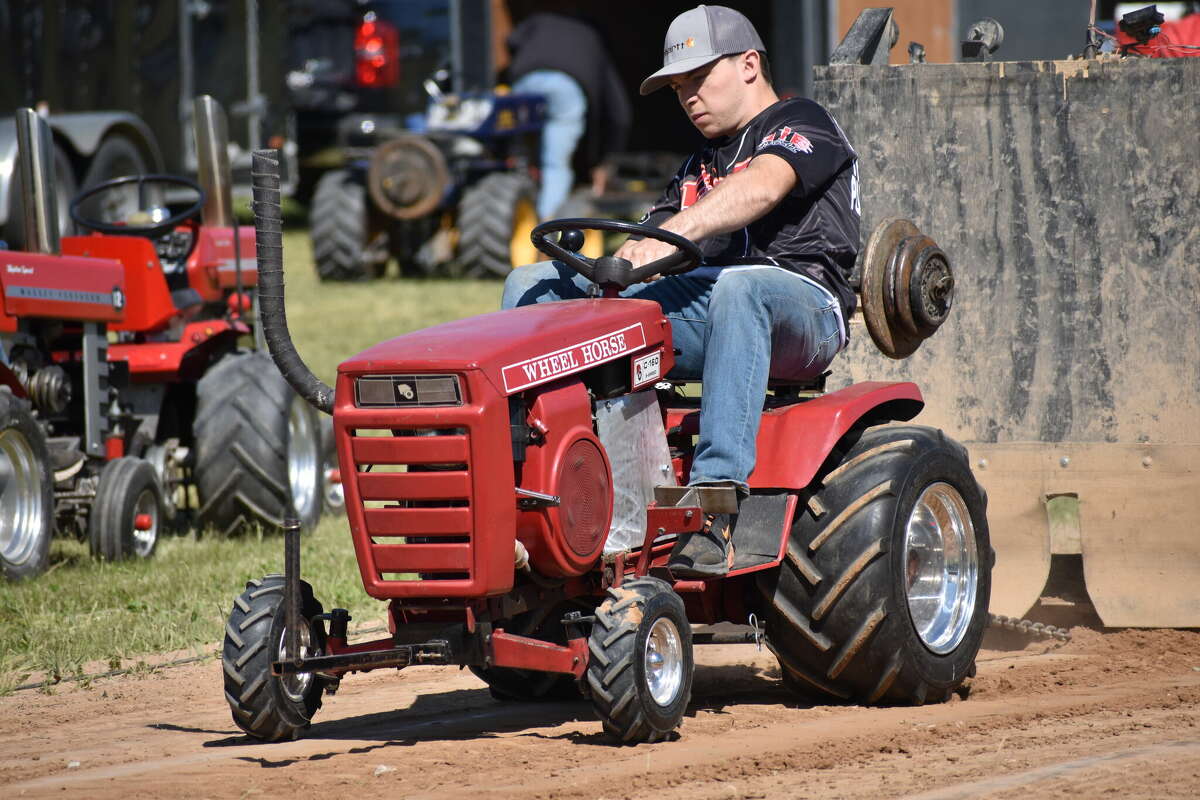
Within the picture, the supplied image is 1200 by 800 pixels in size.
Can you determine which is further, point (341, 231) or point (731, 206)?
point (341, 231)

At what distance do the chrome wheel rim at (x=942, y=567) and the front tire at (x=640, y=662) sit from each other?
3.08ft

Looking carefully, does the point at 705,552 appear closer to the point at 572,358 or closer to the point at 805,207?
the point at 572,358

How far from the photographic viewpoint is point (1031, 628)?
597cm

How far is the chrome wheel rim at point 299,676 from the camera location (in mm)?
4363

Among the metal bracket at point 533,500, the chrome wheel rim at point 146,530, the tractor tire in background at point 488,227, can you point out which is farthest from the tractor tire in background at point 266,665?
the tractor tire in background at point 488,227

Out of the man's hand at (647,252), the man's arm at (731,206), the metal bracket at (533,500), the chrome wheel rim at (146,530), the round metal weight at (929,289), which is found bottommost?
the chrome wheel rim at (146,530)

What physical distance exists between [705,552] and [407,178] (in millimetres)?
11683

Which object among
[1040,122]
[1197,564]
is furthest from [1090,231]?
[1197,564]

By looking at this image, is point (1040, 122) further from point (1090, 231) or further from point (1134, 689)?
point (1134, 689)

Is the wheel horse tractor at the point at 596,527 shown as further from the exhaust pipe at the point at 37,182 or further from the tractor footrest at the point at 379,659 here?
the exhaust pipe at the point at 37,182

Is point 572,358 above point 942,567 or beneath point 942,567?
above

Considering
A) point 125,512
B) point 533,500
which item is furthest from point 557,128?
point 533,500

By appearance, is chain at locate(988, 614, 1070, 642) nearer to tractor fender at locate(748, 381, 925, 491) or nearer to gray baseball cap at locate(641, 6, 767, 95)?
tractor fender at locate(748, 381, 925, 491)

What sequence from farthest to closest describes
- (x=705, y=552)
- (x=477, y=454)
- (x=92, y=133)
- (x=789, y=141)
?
(x=92, y=133) < (x=789, y=141) < (x=705, y=552) < (x=477, y=454)
